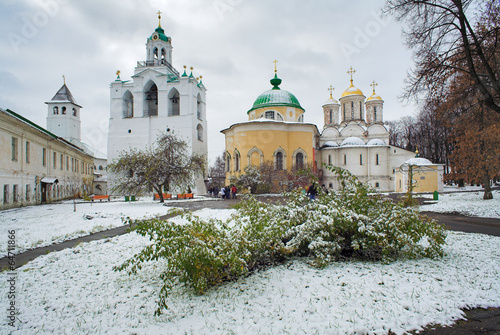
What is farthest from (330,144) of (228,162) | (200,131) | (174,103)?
(174,103)

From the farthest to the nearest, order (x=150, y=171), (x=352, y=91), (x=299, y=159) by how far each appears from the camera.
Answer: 1. (x=352, y=91)
2. (x=299, y=159)
3. (x=150, y=171)

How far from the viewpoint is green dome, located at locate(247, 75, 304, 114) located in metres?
40.6

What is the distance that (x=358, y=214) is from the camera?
21.0 ft

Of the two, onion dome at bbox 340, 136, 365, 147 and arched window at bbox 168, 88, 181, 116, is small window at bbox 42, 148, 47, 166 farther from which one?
onion dome at bbox 340, 136, 365, 147

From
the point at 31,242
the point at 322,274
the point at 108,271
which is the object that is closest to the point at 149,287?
the point at 108,271

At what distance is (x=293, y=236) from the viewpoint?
21.4 feet

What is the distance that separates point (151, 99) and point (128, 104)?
3.30 metres

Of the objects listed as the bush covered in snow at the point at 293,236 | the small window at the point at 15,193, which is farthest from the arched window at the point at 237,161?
the bush covered in snow at the point at 293,236

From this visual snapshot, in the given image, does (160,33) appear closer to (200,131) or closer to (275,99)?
(200,131)

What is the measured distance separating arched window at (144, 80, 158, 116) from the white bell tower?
59.7 feet

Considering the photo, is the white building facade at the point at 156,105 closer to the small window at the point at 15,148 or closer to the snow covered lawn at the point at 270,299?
the small window at the point at 15,148

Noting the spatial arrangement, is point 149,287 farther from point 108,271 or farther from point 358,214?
point 358,214

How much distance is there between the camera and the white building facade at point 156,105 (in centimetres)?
3888

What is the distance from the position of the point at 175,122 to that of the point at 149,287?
3584 cm
